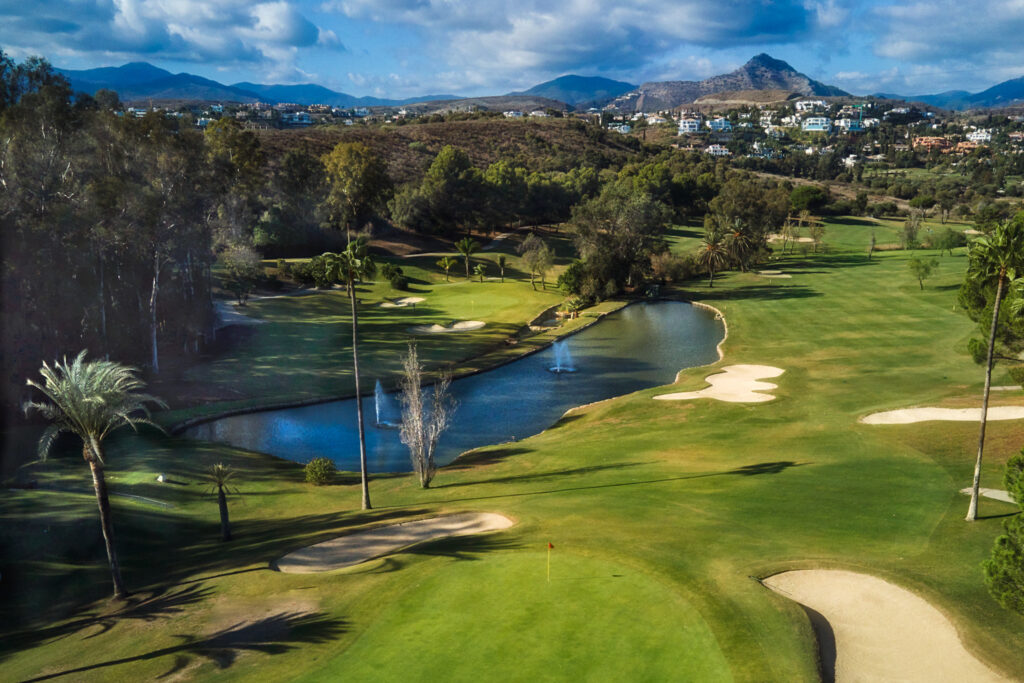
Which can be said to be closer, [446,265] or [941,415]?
A: [941,415]

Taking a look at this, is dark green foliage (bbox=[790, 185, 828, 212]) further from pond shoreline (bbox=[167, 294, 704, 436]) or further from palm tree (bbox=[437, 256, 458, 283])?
pond shoreline (bbox=[167, 294, 704, 436])

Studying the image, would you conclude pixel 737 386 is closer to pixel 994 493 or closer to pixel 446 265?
pixel 994 493

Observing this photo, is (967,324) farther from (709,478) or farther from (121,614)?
(121,614)

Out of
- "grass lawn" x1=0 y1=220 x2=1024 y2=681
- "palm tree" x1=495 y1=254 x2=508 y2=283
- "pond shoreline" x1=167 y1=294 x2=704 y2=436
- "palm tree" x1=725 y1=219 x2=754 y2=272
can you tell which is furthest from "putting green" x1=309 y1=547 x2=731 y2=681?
"palm tree" x1=725 y1=219 x2=754 y2=272

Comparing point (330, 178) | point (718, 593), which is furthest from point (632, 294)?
point (718, 593)

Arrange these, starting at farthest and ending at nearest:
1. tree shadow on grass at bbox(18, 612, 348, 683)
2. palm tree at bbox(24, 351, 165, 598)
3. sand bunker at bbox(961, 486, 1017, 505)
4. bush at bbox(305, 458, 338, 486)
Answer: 1. bush at bbox(305, 458, 338, 486)
2. sand bunker at bbox(961, 486, 1017, 505)
3. palm tree at bbox(24, 351, 165, 598)
4. tree shadow on grass at bbox(18, 612, 348, 683)

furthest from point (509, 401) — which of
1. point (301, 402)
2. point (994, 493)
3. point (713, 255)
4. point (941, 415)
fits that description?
point (713, 255)

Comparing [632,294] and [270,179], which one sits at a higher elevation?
[270,179]
